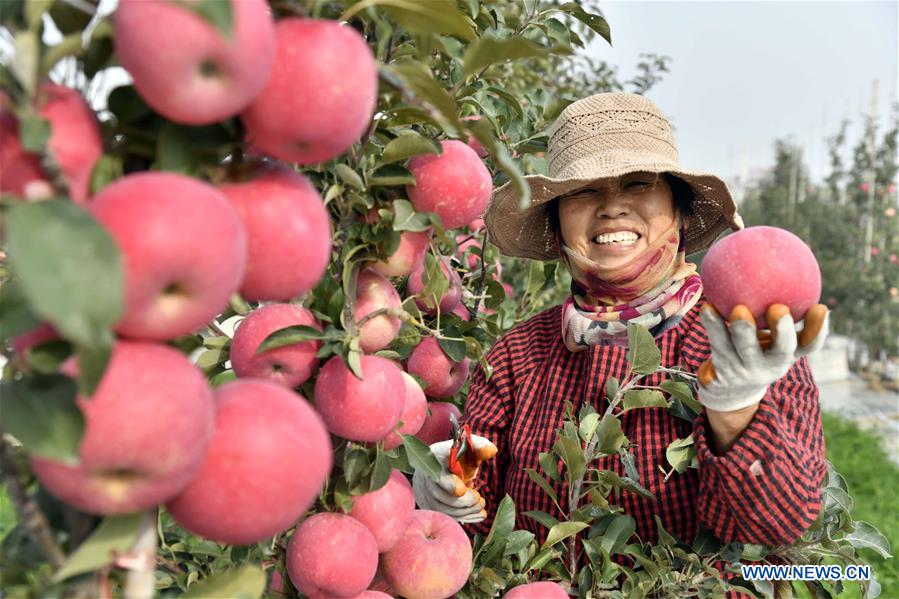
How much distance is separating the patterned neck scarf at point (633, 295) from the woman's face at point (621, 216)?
20 millimetres

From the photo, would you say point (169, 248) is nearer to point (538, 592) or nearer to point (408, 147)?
point (408, 147)

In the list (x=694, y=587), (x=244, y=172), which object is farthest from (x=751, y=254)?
(x=244, y=172)

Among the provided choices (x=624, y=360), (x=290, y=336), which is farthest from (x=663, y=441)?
(x=290, y=336)

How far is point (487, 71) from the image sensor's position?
1225 millimetres

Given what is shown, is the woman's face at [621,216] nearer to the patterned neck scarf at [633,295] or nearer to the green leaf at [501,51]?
the patterned neck scarf at [633,295]

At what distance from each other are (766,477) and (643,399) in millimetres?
200

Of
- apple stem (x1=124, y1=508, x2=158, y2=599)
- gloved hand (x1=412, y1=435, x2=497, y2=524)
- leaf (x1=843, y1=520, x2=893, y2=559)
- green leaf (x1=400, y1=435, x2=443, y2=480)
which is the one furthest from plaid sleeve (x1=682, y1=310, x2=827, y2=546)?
apple stem (x1=124, y1=508, x2=158, y2=599)

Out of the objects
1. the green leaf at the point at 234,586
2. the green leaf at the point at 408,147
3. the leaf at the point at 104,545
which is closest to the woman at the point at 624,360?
the green leaf at the point at 408,147

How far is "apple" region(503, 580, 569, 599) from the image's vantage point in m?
1.03

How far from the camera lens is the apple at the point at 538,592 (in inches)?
40.4

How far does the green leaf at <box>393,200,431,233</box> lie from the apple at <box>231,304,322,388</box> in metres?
0.14

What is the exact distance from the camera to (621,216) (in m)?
1.51

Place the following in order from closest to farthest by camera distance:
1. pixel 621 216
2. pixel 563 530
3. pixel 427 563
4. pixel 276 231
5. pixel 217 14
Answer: pixel 217 14 → pixel 276 231 → pixel 427 563 → pixel 563 530 → pixel 621 216

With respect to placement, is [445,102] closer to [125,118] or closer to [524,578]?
[125,118]
